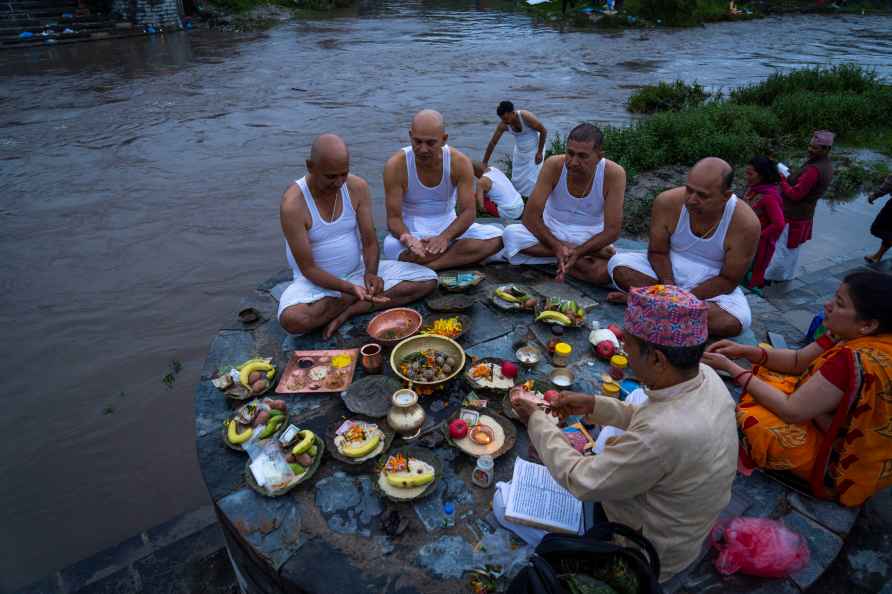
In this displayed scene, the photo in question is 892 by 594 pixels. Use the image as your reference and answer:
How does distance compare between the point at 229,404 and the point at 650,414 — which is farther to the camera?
the point at 229,404

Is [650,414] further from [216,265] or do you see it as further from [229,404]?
[216,265]

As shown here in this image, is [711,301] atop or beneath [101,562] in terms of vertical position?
atop

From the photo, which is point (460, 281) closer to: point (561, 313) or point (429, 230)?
point (429, 230)

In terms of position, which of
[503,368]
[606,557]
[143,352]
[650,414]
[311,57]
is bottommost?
[143,352]

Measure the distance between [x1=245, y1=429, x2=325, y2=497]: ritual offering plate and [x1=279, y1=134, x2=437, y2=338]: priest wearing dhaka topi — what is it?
137cm

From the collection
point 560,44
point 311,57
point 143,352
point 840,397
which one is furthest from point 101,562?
point 560,44

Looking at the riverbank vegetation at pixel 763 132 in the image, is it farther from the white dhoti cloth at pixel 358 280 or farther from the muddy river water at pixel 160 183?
the white dhoti cloth at pixel 358 280

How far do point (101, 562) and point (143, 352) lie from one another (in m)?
2.72

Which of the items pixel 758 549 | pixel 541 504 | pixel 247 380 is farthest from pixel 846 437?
pixel 247 380

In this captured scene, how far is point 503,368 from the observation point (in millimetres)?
3797

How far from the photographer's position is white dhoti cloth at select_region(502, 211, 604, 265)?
5543mm

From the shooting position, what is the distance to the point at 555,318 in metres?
4.44

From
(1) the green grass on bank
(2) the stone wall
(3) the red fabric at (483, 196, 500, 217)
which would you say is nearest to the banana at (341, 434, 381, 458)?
(3) the red fabric at (483, 196, 500, 217)

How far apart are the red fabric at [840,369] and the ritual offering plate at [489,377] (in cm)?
192
